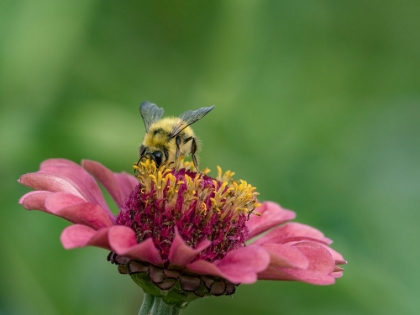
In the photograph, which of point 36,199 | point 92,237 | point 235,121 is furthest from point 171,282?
point 235,121

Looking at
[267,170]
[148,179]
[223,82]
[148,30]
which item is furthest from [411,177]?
[148,30]

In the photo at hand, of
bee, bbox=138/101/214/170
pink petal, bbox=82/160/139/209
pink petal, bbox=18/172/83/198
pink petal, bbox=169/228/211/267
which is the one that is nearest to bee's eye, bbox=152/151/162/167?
bee, bbox=138/101/214/170

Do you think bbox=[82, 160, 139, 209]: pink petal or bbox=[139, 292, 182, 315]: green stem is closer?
bbox=[139, 292, 182, 315]: green stem

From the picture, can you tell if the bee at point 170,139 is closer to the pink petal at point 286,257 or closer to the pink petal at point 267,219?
the pink petal at point 267,219

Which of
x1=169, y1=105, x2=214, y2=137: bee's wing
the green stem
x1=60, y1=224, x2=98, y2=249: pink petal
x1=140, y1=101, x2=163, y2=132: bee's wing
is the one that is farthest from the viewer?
x1=140, y1=101, x2=163, y2=132: bee's wing

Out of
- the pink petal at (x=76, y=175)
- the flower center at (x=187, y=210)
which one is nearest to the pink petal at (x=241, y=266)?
the flower center at (x=187, y=210)

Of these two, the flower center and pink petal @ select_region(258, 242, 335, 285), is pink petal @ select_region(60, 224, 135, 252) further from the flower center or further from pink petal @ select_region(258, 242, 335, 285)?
pink petal @ select_region(258, 242, 335, 285)
